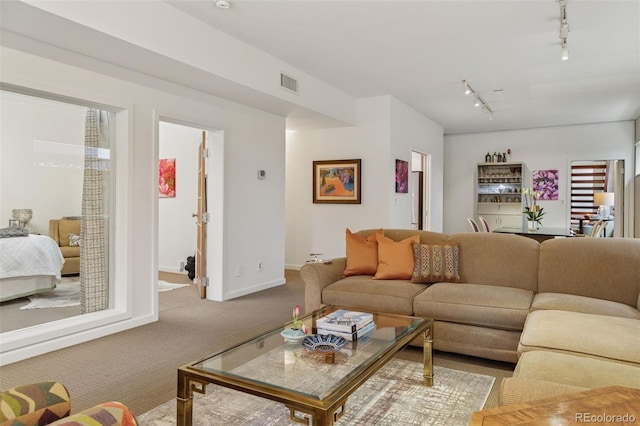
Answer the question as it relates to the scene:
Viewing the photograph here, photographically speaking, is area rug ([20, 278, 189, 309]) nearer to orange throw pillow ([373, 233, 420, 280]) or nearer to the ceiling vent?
orange throw pillow ([373, 233, 420, 280])

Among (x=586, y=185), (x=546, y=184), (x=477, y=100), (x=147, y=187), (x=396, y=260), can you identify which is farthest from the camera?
(x=586, y=185)

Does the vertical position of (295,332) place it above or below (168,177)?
below

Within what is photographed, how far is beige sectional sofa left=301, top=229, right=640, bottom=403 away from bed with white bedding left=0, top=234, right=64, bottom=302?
236cm

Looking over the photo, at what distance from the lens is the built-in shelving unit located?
27.6ft

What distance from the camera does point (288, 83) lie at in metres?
4.89

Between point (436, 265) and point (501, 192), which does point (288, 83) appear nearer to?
point (436, 265)

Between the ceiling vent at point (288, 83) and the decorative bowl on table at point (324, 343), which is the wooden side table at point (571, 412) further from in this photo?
the ceiling vent at point (288, 83)

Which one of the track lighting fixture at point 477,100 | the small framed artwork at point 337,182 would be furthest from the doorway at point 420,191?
the small framed artwork at point 337,182

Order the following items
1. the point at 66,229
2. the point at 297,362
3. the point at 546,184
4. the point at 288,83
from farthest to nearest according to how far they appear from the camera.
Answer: the point at 546,184 → the point at 288,83 → the point at 66,229 → the point at 297,362

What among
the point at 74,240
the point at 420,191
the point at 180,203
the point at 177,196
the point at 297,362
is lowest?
the point at 297,362

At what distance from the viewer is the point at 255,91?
177 inches

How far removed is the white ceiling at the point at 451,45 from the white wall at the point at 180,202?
8.77 ft

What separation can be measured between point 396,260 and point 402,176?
3.21 m

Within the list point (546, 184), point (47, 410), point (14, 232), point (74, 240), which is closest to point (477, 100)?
point (546, 184)
